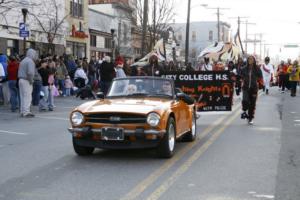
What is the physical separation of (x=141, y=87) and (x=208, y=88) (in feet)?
14.6

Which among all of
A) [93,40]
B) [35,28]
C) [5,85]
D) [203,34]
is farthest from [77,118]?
[203,34]

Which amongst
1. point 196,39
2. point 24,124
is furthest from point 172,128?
point 196,39

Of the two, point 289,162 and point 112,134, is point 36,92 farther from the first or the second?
point 289,162

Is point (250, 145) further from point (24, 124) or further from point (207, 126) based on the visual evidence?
point (24, 124)

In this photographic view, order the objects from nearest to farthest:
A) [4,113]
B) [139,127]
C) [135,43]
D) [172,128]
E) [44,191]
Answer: [44,191] < [139,127] < [172,128] < [4,113] < [135,43]

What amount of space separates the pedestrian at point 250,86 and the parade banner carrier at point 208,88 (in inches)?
15.8

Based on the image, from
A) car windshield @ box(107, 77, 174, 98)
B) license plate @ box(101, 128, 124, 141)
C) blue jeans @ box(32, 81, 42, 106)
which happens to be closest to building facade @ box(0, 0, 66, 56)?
blue jeans @ box(32, 81, 42, 106)

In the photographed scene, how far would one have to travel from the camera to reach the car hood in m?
8.52

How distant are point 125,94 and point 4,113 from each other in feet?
25.5

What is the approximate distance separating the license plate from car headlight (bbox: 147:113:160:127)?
0.46 m

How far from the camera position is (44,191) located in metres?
6.63

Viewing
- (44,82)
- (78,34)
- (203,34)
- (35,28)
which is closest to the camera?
(44,82)

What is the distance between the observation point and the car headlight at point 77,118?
8.65 m

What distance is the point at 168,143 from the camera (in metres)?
8.65
